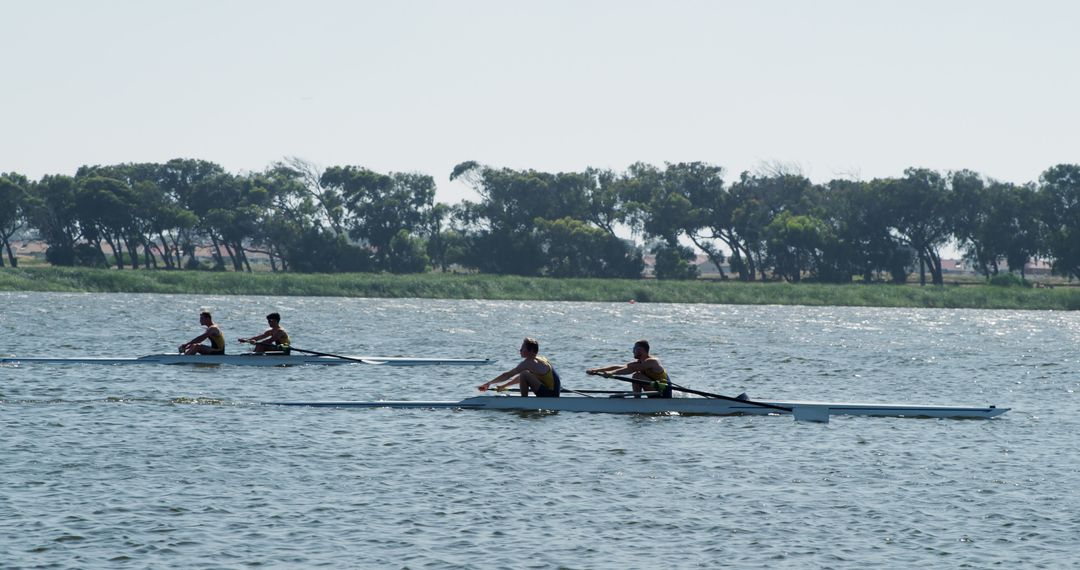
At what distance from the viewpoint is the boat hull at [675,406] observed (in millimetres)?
26750

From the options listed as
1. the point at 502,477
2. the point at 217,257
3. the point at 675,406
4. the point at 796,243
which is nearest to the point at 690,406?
the point at 675,406

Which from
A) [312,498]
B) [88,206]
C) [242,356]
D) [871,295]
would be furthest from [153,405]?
[88,206]

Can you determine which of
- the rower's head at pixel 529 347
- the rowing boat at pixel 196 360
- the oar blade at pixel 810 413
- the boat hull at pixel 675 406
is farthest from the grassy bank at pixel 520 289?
the oar blade at pixel 810 413

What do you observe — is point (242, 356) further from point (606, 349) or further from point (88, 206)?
point (88, 206)

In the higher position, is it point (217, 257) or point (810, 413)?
point (217, 257)

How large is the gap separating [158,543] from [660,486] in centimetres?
726

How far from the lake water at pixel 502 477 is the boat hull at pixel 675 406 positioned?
0.91ft

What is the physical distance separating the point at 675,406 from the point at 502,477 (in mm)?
7566

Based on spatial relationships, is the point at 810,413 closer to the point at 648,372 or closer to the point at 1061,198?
the point at 648,372

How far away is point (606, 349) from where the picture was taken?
1969 inches

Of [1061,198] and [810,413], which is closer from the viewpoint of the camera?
[810,413]

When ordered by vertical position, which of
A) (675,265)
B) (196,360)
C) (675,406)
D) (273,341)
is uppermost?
(675,265)

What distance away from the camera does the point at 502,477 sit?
65.5 ft

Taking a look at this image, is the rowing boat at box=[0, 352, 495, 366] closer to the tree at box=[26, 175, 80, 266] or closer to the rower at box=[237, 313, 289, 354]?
the rower at box=[237, 313, 289, 354]
